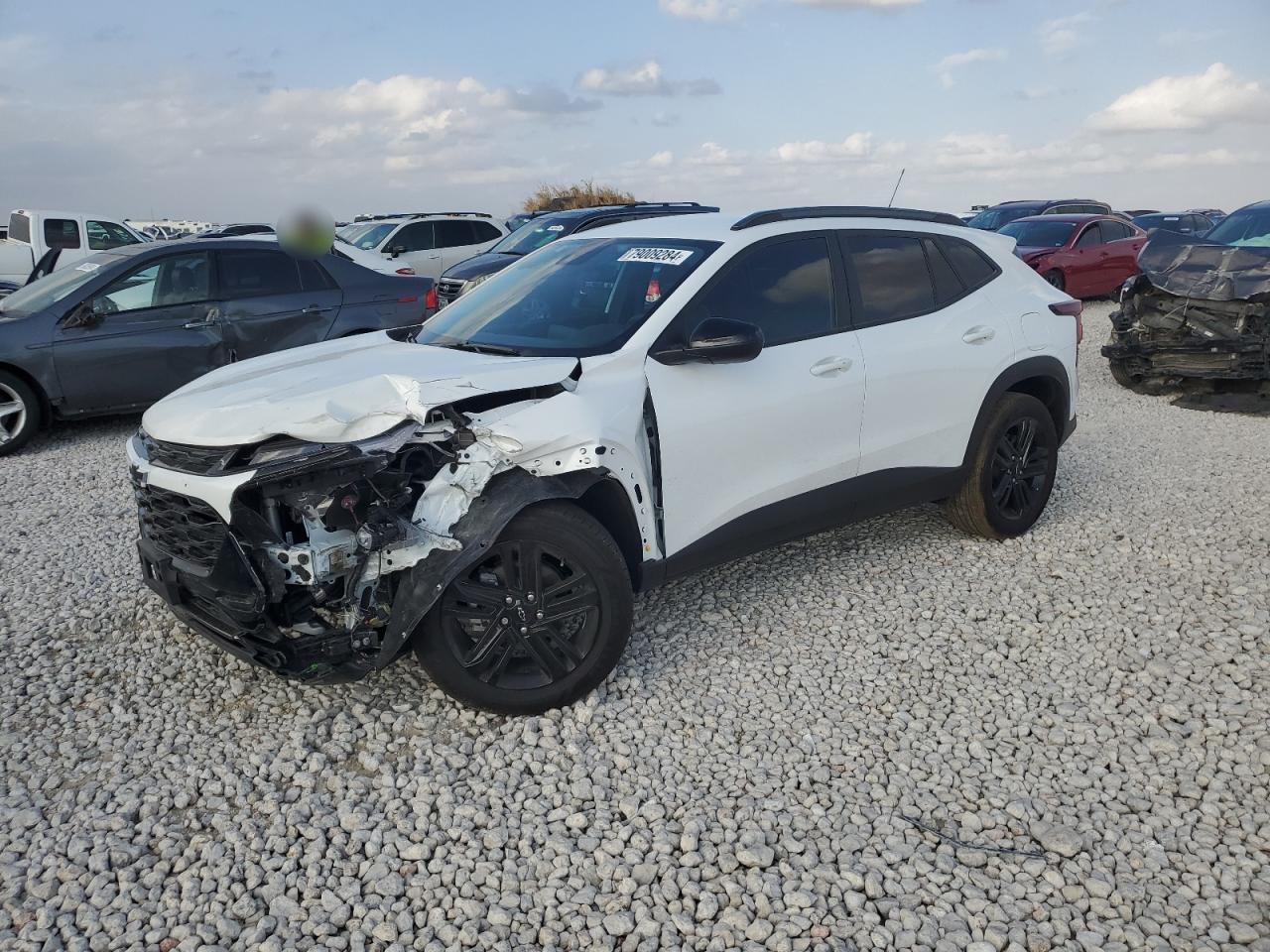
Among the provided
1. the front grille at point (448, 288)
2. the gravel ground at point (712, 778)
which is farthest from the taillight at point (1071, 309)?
the front grille at point (448, 288)

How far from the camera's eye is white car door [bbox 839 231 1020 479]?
4.64m

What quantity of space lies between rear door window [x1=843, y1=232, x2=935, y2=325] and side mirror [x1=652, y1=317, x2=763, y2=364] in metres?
1.02

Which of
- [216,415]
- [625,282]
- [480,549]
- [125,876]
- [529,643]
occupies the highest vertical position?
[625,282]

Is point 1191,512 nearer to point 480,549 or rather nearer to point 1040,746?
point 1040,746

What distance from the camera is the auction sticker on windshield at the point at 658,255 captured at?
4258mm

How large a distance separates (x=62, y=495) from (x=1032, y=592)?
6082 mm

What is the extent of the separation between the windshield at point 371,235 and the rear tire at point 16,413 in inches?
381

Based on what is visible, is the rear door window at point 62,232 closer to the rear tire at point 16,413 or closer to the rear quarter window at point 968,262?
the rear tire at point 16,413

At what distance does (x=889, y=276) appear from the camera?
4.82 meters

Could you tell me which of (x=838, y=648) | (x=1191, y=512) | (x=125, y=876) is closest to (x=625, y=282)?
(x=838, y=648)

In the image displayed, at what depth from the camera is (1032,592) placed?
4.87 meters

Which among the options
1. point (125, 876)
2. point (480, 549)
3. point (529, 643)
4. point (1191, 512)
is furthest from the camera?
point (1191, 512)

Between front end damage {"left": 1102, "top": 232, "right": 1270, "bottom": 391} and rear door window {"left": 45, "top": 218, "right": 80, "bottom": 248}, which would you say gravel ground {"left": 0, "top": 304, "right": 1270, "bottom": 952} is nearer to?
front end damage {"left": 1102, "top": 232, "right": 1270, "bottom": 391}

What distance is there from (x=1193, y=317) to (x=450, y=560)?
27.6 ft
